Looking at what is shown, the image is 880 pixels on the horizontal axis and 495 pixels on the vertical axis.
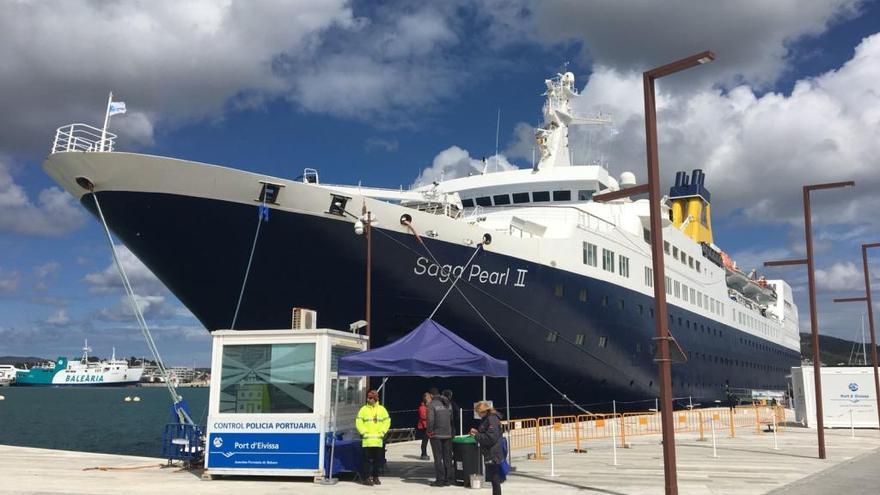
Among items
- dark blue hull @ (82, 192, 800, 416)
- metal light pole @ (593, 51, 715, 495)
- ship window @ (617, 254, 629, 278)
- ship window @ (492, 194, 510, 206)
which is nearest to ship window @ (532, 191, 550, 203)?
ship window @ (492, 194, 510, 206)

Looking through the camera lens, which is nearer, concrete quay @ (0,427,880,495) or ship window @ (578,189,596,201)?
concrete quay @ (0,427,880,495)

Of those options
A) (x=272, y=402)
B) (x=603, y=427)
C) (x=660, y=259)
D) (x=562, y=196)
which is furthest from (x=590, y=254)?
(x=272, y=402)

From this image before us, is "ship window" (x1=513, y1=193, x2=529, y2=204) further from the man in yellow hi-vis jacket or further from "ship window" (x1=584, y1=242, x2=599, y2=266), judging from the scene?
the man in yellow hi-vis jacket

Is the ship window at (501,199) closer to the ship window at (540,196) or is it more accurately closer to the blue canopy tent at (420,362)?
the ship window at (540,196)

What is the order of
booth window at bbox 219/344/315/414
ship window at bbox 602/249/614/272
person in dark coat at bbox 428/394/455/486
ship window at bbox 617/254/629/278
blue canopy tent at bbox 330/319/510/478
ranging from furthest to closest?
1. ship window at bbox 617/254/629/278
2. ship window at bbox 602/249/614/272
3. booth window at bbox 219/344/315/414
4. blue canopy tent at bbox 330/319/510/478
5. person in dark coat at bbox 428/394/455/486

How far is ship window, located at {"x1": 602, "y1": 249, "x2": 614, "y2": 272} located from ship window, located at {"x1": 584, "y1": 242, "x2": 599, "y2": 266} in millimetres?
581

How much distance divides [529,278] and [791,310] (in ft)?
171

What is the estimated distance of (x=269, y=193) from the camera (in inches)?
626

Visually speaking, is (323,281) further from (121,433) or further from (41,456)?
(121,433)

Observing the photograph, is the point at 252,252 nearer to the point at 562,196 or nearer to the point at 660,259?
the point at 660,259

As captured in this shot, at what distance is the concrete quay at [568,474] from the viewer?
10.5 meters

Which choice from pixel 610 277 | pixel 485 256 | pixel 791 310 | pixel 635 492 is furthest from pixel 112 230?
pixel 791 310

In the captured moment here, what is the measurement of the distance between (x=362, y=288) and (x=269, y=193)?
3.22 metres

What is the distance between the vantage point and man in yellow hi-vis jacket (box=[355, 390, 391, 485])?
35.7ft
